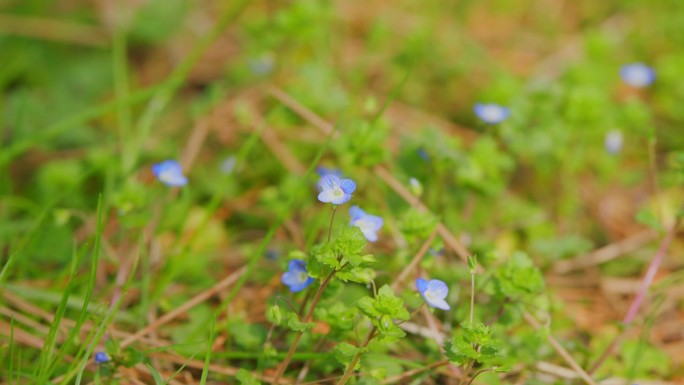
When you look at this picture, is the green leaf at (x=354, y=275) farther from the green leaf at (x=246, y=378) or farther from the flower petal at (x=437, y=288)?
the green leaf at (x=246, y=378)

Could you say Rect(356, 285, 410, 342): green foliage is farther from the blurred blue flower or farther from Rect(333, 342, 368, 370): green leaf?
the blurred blue flower

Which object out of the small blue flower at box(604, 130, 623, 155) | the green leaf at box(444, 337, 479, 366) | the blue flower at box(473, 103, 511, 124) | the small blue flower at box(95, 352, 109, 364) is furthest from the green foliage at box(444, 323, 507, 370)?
the small blue flower at box(604, 130, 623, 155)

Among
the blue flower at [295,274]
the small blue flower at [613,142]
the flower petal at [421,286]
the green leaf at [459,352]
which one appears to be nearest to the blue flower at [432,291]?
the flower petal at [421,286]

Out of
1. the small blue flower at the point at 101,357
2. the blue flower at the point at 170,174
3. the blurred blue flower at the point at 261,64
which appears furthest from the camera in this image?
the blurred blue flower at the point at 261,64

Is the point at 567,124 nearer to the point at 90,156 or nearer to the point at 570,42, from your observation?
the point at 570,42

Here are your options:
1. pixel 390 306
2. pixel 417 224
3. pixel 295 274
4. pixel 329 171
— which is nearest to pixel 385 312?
pixel 390 306
